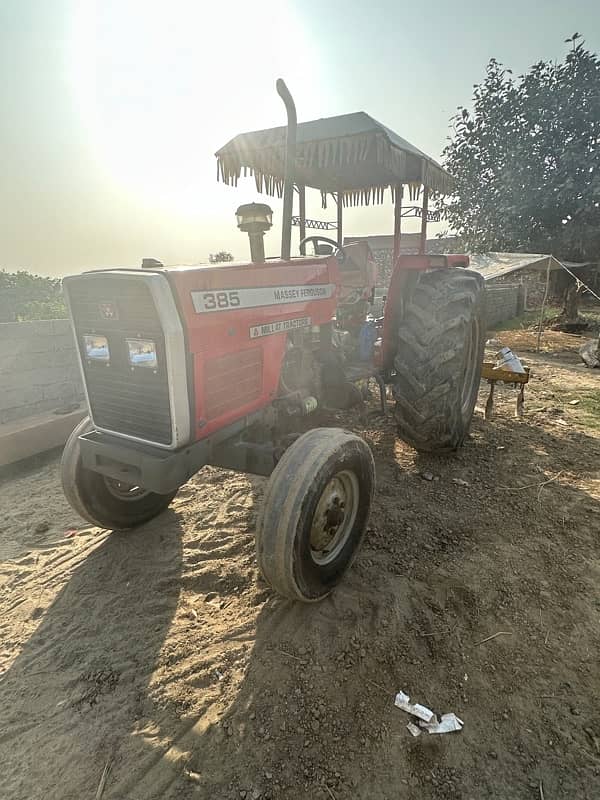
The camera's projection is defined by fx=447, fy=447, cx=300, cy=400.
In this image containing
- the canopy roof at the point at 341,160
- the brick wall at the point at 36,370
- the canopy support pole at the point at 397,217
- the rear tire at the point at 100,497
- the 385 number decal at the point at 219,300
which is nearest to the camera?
the 385 number decal at the point at 219,300

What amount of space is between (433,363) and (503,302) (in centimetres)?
1123

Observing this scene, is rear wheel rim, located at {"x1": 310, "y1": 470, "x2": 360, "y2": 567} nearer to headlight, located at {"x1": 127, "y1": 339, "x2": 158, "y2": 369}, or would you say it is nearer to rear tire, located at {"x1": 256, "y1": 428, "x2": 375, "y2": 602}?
rear tire, located at {"x1": 256, "y1": 428, "x2": 375, "y2": 602}

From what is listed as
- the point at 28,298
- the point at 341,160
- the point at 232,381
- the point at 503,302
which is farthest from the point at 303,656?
the point at 503,302

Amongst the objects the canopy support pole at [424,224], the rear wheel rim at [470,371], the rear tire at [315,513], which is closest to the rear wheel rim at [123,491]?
the rear tire at [315,513]

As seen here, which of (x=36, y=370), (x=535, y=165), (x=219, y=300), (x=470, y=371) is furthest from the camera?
(x=535, y=165)

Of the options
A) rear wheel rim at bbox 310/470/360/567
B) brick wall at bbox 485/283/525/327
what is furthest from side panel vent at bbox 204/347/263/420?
brick wall at bbox 485/283/525/327

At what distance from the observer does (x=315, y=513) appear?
2.23 meters

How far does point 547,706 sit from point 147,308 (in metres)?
2.34

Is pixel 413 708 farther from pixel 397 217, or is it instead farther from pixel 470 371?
pixel 397 217

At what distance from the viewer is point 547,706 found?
178 centimetres

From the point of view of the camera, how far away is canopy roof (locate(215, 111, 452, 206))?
3732 mm

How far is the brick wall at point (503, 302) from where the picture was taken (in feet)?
40.3

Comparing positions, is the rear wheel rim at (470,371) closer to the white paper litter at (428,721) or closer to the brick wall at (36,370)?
the white paper litter at (428,721)

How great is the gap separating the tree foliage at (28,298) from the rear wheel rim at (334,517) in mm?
4154
